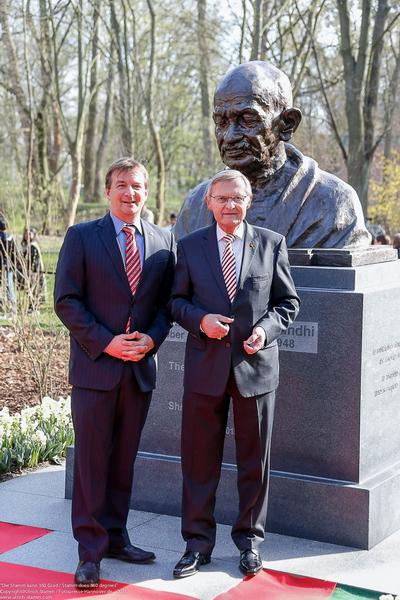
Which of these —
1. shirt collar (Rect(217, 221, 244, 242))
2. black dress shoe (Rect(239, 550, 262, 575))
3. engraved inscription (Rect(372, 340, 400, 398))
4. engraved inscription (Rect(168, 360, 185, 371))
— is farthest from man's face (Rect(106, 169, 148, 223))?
black dress shoe (Rect(239, 550, 262, 575))

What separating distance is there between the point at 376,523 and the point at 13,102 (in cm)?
2774

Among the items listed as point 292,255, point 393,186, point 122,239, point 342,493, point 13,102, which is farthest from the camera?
point 13,102

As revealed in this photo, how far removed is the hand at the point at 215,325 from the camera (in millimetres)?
4543

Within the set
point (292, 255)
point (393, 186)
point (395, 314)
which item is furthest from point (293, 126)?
point (393, 186)

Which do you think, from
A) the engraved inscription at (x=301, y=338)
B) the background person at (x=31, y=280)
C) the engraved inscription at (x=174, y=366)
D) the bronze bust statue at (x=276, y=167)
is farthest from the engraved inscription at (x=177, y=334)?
the background person at (x=31, y=280)

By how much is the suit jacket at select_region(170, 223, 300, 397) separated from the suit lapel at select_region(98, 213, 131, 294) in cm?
29

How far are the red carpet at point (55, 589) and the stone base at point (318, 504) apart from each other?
1145 mm

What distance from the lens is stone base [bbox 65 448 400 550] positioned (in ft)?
17.5

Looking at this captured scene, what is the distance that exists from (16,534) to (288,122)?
3006 millimetres

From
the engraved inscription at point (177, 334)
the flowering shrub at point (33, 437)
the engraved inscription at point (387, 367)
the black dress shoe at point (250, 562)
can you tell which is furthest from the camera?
the flowering shrub at point (33, 437)

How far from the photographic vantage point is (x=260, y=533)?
4.91m

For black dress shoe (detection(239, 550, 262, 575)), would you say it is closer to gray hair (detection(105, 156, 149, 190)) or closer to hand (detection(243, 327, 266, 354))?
hand (detection(243, 327, 266, 354))

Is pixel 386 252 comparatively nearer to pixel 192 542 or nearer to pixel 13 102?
pixel 192 542

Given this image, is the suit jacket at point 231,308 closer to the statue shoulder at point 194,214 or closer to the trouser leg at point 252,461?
the trouser leg at point 252,461
